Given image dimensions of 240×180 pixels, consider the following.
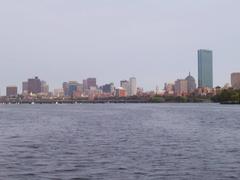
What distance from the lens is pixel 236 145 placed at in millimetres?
41906

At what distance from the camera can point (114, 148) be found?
3944 cm

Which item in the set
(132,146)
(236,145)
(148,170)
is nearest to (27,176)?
(148,170)

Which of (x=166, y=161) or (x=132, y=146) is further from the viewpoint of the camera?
(x=132, y=146)

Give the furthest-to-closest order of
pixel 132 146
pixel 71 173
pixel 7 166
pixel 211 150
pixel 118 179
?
1. pixel 132 146
2. pixel 211 150
3. pixel 7 166
4. pixel 71 173
5. pixel 118 179

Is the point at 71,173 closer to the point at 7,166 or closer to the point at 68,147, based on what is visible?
the point at 7,166

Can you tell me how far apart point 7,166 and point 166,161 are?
9586 millimetres

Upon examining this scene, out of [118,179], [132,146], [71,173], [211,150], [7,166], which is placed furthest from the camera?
[132,146]

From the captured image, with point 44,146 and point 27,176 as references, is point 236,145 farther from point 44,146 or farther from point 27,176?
point 27,176

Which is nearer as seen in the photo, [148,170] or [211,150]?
[148,170]

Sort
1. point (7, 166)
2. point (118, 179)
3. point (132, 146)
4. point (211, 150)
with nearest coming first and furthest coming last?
1. point (118, 179)
2. point (7, 166)
3. point (211, 150)
4. point (132, 146)

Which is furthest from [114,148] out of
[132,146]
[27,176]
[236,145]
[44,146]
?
[27,176]

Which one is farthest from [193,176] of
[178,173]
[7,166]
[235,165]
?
[7,166]

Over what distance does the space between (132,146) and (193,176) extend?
14.4 m

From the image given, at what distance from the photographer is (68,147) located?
40.1 meters
